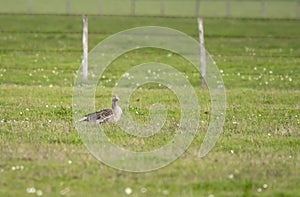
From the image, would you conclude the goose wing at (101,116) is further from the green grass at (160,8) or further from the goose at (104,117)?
the green grass at (160,8)

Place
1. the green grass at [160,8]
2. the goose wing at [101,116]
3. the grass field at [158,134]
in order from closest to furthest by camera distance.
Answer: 1. the grass field at [158,134]
2. the goose wing at [101,116]
3. the green grass at [160,8]

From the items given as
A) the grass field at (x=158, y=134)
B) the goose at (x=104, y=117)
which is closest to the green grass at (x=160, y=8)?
the grass field at (x=158, y=134)

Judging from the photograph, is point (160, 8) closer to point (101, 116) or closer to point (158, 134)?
point (101, 116)

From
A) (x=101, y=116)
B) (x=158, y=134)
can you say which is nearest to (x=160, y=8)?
(x=101, y=116)

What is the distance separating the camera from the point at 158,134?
13.5 metres

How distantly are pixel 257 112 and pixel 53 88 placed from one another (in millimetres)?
6848

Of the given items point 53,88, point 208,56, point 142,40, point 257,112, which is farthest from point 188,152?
point 142,40

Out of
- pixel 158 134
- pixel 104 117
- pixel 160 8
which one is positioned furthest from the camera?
pixel 160 8

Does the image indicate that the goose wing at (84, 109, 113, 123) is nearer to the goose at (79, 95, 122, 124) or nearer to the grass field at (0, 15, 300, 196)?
the goose at (79, 95, 122, 124)

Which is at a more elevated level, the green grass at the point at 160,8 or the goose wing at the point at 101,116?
the green grass at the point at 160,8

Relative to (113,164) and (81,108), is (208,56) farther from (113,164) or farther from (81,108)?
(113,164)

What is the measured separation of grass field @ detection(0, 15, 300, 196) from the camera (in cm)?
1006

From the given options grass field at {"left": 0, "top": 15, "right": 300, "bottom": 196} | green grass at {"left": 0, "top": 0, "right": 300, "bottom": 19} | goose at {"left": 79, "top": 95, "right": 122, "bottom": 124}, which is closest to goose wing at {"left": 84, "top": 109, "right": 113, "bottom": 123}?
goose at {"left": 79, "top": 95, "right": 122, "bottom": 124}

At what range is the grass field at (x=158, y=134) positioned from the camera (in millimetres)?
10062
